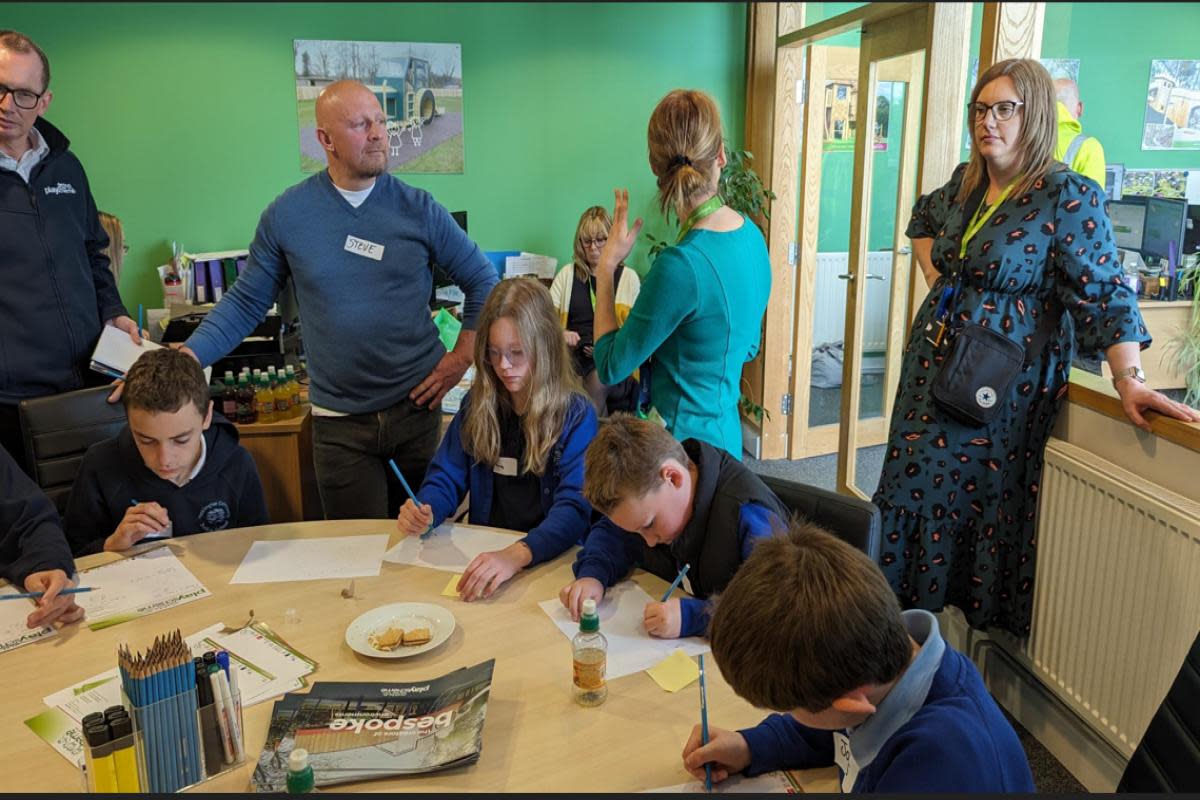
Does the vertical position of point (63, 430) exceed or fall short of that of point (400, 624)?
it exceeds it

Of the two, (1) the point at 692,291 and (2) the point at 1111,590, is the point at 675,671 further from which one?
(2) the point at 1111,590

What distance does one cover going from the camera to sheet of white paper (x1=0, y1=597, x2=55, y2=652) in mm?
1512

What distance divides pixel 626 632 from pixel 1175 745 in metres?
0.80

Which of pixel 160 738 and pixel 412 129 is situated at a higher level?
pixel 412 129

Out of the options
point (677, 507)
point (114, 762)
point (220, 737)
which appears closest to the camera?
point (114, 762)

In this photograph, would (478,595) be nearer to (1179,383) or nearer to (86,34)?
(1179,383)

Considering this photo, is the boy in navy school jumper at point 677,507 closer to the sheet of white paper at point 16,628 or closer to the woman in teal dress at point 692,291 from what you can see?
the woman in teal dress at point 692,291

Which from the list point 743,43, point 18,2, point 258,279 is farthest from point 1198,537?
point 18,2

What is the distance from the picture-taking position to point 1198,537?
1.83 meters

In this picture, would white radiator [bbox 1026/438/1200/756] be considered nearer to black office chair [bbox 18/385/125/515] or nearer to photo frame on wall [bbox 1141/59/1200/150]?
photo frame on wall [bbox 1141/59/1200/150]

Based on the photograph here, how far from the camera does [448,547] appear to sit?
6.20 ft

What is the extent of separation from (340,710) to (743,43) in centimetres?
430

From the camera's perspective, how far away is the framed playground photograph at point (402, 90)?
4.50 metres

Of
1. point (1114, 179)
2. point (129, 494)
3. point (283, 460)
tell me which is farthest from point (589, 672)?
point (1114, 179)
